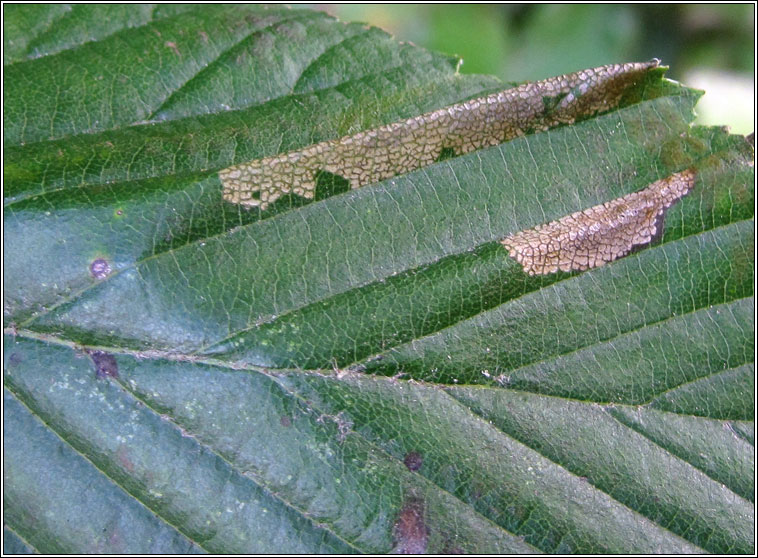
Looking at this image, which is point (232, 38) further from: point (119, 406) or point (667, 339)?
point (667, 339)

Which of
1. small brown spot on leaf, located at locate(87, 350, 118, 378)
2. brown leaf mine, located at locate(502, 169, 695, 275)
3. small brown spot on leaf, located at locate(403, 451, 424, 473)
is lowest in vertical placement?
small brown spot on leaf, located at locate(403, 451, 424, 473)

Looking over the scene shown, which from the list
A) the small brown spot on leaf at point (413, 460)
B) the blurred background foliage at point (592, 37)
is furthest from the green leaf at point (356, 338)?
the blurred background foliage at point (592, 37)

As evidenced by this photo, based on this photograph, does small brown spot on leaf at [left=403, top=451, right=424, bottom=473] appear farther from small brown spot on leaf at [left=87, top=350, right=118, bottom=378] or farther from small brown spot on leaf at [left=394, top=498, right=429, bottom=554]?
small brown spot on leaf at [left=87, top=350, right=118, bottom=378]

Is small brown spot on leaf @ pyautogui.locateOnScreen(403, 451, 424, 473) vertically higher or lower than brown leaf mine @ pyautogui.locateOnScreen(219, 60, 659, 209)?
lower

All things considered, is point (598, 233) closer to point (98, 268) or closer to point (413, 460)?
point (413, 460)

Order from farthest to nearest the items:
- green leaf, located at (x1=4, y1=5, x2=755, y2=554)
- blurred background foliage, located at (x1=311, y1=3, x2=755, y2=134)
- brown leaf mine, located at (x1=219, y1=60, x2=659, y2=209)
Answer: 1. blurred background foliage, located at (x1=311, y1=3, x2=755, y2=134)
2. brown leaf mine, located at (x1=219, y1=60, x2=659, y2=209)
3. green leaf, located at (x1=4, y1=5, x2=755, y2=554)

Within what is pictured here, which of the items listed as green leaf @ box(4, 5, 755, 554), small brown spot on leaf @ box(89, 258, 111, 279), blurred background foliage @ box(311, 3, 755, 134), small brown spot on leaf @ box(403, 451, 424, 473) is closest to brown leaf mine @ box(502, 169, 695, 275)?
green leaf @ box(4, 5, 755, 554)

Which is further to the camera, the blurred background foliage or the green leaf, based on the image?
the blurred background foliage

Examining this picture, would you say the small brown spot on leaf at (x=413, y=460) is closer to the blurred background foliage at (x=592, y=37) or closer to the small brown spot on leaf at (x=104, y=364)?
the small brown spot on leaf at (x=104, y=364)

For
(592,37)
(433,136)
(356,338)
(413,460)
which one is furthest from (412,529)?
(592,37)
